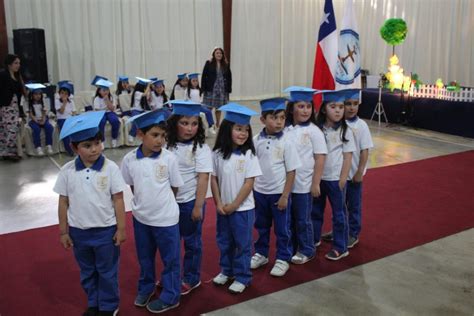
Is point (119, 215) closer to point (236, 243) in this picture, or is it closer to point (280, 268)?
point (236, 243)

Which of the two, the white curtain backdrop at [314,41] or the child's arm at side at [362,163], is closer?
the child's arm at side at [362,163]

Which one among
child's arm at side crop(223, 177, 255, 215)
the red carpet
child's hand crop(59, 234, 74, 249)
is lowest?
the red carpet

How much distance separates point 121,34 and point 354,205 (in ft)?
31.9

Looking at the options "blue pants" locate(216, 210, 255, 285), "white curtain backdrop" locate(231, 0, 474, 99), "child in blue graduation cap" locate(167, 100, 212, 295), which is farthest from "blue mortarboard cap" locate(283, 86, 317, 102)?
"white curtain backdrop" locate(231, 0, 474, 99)

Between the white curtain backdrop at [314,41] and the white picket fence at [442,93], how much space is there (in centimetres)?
516

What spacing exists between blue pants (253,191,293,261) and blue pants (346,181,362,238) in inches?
24.3

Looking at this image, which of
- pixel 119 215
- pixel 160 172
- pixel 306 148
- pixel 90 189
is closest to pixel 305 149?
pixel 306 148

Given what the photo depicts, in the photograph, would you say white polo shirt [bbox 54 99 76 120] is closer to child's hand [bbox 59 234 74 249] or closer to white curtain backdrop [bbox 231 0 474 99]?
child's hand [bbox 59 234 74 249]

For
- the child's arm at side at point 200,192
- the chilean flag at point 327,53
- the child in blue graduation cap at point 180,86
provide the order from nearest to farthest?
the child's arm at side at point 200,192 → the chilean flag at point 327,53 → the child in blue graduation cap at point 180,86

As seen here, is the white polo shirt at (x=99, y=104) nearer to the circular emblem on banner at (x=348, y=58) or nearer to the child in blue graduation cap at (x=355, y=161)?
the circular emblem on banner at (x=348, y=58)

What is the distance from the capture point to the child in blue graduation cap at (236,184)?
3.05m

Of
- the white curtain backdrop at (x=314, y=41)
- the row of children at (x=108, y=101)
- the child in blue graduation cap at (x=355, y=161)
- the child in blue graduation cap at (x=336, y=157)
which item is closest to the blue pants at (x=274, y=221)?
the child in blue graduation cap at (x=336, y=157)

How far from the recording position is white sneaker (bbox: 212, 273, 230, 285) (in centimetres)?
329

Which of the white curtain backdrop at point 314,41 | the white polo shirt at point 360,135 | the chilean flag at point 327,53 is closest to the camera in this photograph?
the white polo shirt at point 360,135
